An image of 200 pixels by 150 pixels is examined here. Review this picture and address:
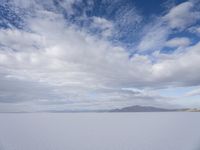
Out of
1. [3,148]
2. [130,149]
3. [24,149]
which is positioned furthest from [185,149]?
[3,148]

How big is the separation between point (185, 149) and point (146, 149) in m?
4.51

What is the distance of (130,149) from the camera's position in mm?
18125

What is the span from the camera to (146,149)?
Result: 18188mm

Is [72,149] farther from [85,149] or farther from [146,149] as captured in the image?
[146,149]

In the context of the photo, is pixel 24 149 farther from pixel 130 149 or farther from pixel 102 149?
pixel 130 149

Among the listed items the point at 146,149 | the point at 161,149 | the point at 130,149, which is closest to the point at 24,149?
the point at 130,149

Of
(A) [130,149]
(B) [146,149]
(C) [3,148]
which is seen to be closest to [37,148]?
(C) [3,148]

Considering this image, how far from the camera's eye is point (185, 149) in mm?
18672

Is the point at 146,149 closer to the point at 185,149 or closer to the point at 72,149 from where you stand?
the point at 185,149

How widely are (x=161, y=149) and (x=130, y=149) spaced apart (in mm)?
3435

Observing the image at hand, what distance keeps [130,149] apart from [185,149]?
6.26 m

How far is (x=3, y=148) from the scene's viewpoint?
18.5 meters

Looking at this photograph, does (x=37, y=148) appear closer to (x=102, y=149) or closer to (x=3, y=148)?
(x=3, y=148)

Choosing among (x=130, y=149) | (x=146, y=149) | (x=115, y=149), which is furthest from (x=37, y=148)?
(x=146, y=149)
